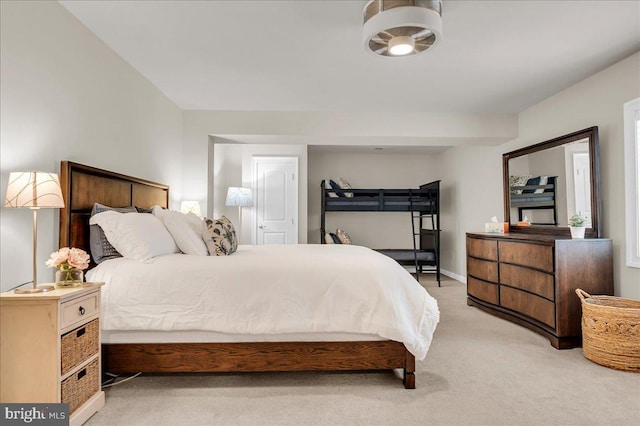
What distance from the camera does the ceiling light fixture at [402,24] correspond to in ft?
6.93

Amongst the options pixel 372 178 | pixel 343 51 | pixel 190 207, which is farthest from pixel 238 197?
pixel 343 51

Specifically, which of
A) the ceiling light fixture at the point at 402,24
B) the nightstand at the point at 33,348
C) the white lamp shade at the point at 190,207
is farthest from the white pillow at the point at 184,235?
the ceiling light fixture at the point at 402,24

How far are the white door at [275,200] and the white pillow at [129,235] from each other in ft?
11.5

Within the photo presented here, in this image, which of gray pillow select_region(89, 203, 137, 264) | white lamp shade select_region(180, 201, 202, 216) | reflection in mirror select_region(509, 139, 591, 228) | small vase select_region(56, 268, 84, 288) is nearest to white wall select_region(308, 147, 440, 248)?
reflection in mirror select_region(509, 139, 591, 228)

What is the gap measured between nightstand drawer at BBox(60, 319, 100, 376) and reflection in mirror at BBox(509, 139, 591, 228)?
394 cm

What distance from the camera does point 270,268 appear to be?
2207 millimetres

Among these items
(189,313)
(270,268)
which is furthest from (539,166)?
(189,313)

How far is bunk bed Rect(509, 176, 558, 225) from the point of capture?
Answer: 365cm

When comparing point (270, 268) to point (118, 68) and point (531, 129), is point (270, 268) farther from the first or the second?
point (531, 129)

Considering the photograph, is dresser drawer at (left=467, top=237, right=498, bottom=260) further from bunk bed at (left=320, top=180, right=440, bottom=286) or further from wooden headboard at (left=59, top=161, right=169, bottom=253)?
wooden headboard at (left=59, top=161, right=169, bottom=253)

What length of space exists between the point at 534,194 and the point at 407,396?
291 centimetres

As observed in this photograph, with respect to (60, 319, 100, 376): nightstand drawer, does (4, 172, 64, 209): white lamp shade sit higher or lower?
higher

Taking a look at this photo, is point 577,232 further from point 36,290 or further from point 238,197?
point 238,197

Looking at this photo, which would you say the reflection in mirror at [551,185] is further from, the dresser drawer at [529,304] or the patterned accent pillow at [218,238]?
the patterned accent pillow at [218,238]
